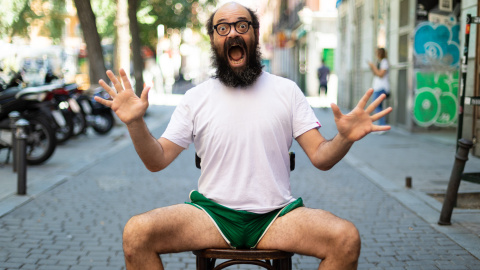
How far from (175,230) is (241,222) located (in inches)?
11.9

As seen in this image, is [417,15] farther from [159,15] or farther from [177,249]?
[159,15]

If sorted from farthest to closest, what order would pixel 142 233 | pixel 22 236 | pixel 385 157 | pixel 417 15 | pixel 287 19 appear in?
pixel 287 19 → pixel 417 15 → pixel 385 157 → pixel 22 236 → pixel 142 233

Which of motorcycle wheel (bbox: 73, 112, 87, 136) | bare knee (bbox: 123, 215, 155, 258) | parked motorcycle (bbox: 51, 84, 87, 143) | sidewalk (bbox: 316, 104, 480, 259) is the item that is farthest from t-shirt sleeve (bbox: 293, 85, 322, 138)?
motorcycle wheel (bbox: 73, 112, 87, 136)

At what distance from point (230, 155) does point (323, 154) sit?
431mm

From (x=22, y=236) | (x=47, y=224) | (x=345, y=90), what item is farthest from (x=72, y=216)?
(x=345, y=90)

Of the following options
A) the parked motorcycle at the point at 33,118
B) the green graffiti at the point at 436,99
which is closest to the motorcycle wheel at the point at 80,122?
the parked motorcycle at the point at 33,118

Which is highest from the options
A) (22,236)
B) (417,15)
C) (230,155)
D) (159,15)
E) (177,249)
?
(159,15)

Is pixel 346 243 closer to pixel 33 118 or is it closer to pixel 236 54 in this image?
pixel 236 54

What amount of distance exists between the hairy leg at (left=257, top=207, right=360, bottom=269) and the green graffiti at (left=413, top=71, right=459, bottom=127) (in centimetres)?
1054

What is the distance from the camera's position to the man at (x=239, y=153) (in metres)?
2.49

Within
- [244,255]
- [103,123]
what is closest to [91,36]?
[103,123]

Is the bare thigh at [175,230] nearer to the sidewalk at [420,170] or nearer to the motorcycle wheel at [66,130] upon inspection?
the sidewalk at [420,170]

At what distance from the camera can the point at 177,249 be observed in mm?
2574

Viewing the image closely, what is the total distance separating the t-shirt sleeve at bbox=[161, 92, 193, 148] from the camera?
2.86 metres
